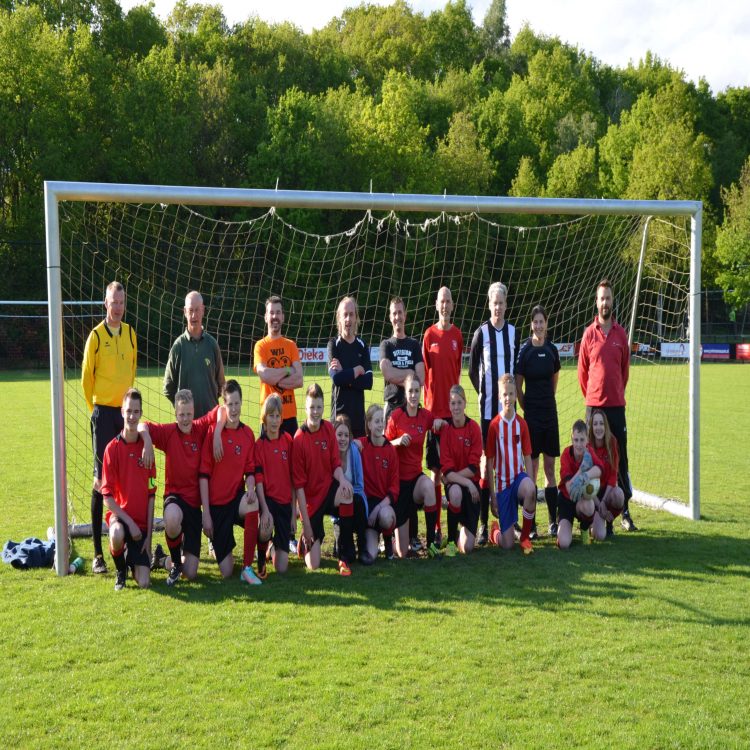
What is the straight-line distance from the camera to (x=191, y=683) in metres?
3.80

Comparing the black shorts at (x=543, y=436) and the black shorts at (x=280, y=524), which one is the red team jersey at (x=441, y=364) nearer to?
the black shorts at (x=543, y=436)

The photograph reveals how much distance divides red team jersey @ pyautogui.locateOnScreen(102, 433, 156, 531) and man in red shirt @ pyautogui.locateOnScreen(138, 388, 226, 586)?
138 millimetres

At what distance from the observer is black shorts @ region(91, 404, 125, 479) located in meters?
5.84

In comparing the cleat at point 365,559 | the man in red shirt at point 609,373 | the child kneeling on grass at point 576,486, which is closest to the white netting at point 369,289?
the man in red shirt at point 609,373

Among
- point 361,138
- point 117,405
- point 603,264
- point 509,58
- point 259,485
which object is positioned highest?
point 509,58

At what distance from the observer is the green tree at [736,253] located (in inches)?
1357

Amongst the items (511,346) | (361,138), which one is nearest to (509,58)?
(361,138)

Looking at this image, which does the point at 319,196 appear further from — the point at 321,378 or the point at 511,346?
the point at 321,378

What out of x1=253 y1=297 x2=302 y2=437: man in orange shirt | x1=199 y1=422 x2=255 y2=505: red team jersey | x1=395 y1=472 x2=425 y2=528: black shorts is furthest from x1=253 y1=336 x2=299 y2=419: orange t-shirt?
x1=395 y1=472 x2=425 y2=528: black shorts

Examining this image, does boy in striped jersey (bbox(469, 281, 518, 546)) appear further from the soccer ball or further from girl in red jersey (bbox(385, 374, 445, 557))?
the soccer ball

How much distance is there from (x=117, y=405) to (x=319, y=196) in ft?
7.00

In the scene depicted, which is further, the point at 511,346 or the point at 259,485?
the point at 511,346

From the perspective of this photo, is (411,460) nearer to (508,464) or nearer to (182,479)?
(508,464)

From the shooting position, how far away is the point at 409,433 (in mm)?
6230
